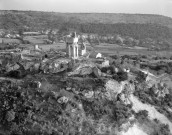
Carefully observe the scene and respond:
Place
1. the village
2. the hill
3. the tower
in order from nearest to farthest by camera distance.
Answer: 1. the village
2. the tower
3. the hill

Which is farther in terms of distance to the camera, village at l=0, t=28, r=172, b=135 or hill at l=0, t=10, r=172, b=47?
hill at l=0, t=10, r=172, b=47

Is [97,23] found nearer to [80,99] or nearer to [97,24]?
[97,24]

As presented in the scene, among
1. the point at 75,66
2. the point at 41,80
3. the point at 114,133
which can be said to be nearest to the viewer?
the point at 114,133

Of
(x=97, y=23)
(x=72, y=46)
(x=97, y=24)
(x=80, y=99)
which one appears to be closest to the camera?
(x=80, y=99)

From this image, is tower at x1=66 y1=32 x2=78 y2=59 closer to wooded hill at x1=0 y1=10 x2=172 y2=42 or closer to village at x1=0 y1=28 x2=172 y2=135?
village at x1=0 y1=28 x2=172 y2=135

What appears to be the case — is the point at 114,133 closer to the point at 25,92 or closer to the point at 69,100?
the point at 69,100

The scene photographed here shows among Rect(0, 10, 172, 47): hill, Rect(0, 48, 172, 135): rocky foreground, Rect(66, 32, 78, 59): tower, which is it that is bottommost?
Rect(0, 10, 172, 47): hill

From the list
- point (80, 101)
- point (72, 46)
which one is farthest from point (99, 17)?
point (80, 101)

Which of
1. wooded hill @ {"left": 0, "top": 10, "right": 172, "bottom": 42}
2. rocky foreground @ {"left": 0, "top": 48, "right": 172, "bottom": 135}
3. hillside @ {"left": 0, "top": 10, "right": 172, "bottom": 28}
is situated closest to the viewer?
rocky foreground @ {"left": 0, "top": 48, "right": 172, "bottom": 135}

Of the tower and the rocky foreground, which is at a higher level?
the tower

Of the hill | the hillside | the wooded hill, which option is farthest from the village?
the hillside

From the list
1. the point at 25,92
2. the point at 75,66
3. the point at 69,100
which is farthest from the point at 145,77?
the point at 25,92
